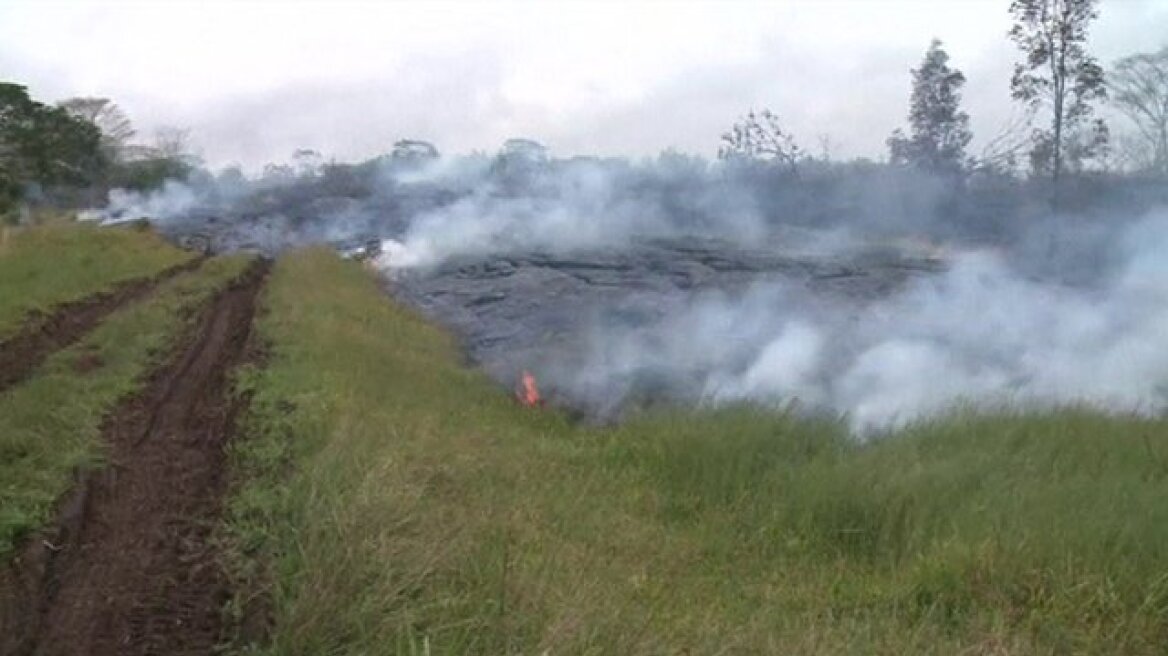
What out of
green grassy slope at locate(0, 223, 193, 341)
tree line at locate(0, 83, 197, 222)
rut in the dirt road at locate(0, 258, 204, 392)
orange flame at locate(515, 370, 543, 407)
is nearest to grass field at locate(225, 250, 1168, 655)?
orange flame at locate(515, 370, 543, 407)

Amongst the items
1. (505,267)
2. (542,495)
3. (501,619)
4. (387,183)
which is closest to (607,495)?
(542,495)

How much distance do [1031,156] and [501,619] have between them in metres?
24.2

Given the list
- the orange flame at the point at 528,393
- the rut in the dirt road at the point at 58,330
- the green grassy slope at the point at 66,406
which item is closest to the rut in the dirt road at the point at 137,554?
the green grassy slope at the point at 66,406

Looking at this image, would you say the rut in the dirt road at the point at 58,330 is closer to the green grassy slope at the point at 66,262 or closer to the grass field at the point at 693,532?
the green grassy slope at the point at 66,262

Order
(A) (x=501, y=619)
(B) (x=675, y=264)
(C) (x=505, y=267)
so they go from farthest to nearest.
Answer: (C) (x=505, y=267), (B) (x=675, y=264), (A) (x=501, y=619)

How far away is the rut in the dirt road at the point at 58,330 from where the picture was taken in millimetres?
11226

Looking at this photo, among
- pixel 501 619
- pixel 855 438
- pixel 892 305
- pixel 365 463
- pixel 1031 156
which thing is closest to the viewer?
pixel 501 619

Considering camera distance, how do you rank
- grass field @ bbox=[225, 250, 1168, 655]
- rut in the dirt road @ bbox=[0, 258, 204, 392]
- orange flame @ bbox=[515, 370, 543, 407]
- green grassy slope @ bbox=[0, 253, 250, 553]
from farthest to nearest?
1. orange flame @ bbox=[515, 370, 543, 407]
2. rut in the dirt road @ bbox=[0, 258, 204, 392]
3. green grassy slope @ bbox=[0, 253, 250, 553]
4. grass field @ bbox=[225, 250, 1168, 655]

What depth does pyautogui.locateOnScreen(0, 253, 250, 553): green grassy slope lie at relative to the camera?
6.73m

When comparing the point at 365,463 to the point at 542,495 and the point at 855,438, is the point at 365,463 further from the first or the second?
the point at 855,438

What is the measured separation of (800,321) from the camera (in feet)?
41.3

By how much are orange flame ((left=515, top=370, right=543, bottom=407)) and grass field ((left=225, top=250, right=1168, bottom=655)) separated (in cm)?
121

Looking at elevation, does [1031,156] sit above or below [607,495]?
above

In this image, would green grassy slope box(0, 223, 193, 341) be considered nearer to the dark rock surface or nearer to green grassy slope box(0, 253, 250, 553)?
green grassy slope box(0, 253, 250, 553)
